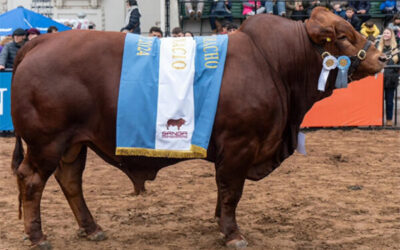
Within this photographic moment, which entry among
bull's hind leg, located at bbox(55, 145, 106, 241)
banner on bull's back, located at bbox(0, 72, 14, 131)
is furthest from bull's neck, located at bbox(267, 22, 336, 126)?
banner on bull's back, located at bbox(0, 72, 14, 131)

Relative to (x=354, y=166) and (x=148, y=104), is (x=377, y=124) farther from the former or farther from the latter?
(x=148, y=104)

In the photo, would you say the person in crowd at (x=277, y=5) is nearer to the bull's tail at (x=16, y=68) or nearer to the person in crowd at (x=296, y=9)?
the person in crowd at (x=296, y=9)

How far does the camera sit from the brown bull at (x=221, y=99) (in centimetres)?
418

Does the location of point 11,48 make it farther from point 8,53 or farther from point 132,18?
point 132,18

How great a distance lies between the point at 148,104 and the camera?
419cm

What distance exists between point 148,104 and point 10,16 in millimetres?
10673

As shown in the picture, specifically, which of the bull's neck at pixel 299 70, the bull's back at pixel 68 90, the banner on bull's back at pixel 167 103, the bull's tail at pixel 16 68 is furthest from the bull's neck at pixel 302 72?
the bull's tail at pixel 16 68

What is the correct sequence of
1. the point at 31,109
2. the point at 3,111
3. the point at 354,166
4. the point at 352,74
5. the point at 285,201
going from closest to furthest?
the point at 31,109, the point at 352,74, the point at 285,201, the point at 354,166, the point at 3,111

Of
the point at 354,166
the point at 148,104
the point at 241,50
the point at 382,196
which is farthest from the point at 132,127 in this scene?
the point at 354,166

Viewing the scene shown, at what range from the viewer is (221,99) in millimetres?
4160

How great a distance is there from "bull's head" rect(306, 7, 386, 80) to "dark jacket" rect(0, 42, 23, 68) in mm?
8020

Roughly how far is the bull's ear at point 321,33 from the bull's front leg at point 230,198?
4.11ft

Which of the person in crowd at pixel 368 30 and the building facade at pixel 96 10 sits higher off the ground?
the building facade at pixel 96 10

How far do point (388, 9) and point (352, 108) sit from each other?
645cm
